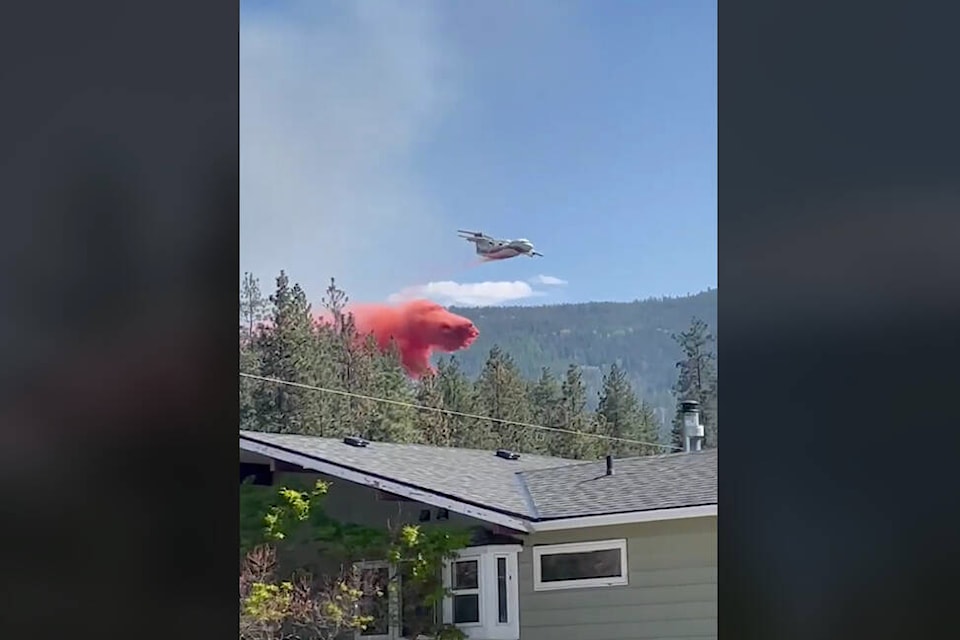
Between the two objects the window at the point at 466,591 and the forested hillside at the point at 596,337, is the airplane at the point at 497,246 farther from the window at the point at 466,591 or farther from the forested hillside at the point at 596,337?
the window at the point at 466,591

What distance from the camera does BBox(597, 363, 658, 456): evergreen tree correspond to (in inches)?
143

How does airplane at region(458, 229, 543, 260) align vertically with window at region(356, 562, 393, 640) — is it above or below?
above

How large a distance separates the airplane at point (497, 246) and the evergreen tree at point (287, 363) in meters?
0.60

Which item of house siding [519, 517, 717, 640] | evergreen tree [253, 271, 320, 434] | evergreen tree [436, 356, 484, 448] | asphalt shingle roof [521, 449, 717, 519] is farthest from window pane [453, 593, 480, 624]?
evergreen tree [253, 271, 320, 434]

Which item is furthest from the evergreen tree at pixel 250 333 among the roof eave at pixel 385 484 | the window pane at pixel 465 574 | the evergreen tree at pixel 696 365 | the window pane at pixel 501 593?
the evergreen tree at pixel 696 365

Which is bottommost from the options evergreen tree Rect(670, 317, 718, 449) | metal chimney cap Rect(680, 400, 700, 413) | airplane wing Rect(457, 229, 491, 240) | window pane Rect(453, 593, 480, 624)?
window pane Rect(453, 593, 480, 624)

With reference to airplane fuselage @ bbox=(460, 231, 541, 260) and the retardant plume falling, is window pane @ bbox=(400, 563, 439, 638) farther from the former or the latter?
airplane fuselage @ bbox=(460, 231, 541, 260)
